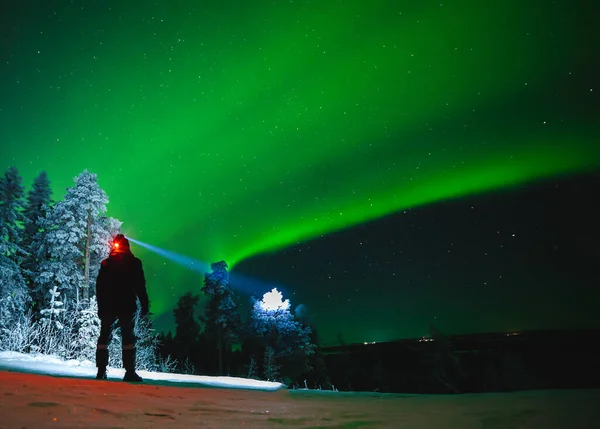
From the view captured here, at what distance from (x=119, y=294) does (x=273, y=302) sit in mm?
37630

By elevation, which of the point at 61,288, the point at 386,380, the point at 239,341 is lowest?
the point at 386,380

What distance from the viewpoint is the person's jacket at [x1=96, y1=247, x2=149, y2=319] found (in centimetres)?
719

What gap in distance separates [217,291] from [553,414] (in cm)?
4501

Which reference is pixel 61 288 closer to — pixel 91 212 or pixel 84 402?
pixel 91 212

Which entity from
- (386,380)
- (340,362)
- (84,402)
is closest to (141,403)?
(84,402)

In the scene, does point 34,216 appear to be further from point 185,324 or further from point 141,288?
point 141,288

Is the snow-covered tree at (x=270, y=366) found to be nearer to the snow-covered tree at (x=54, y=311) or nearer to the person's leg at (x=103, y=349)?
the snow-covered tree at (x=54, y=311)

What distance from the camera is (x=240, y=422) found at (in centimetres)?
362

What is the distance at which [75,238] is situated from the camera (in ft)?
97.9

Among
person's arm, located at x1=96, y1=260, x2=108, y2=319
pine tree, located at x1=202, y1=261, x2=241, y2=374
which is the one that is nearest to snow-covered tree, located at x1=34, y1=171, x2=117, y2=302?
pine tree, located at x1=202, y1=261, x2=241, y2=374

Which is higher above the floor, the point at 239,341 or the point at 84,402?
the point at 239,341

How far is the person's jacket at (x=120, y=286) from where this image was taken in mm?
7191

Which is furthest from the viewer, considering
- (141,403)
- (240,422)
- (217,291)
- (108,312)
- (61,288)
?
(217,291)

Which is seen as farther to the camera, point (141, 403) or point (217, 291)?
point (217, 291)
